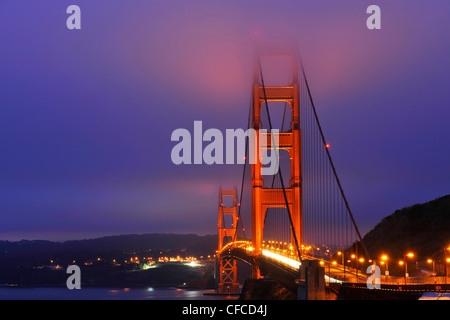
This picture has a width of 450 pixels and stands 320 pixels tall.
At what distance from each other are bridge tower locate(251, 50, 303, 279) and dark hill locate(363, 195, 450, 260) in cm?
1680

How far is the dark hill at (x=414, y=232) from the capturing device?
59.4m

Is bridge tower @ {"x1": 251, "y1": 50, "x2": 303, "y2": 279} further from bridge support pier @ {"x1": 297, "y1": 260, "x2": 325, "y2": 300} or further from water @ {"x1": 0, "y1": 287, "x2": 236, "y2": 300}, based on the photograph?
water @ {"x1": 0, "y1": 287, "x2": 236, "y2": 300}

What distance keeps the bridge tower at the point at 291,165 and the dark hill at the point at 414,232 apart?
16.8 m

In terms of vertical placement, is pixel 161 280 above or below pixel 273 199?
below

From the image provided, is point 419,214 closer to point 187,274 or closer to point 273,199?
point 273,199

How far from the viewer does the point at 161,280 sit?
18538 centimetres

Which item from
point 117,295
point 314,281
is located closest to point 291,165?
point 314,281

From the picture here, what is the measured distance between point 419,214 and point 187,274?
122 m

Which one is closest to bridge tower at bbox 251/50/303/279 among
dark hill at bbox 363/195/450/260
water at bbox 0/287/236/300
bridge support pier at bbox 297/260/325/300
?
dark hill at bbox 363/195/450/260

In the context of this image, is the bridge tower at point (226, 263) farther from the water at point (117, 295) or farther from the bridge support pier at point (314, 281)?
the bridge support pier at point (314, 281)

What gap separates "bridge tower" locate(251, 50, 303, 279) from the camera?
4478 centimetres

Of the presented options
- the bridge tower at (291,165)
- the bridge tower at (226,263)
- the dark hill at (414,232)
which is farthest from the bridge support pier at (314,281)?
the bridge tower at (226,263)

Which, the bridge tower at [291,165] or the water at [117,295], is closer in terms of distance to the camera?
the bridge tower at [291,165]
